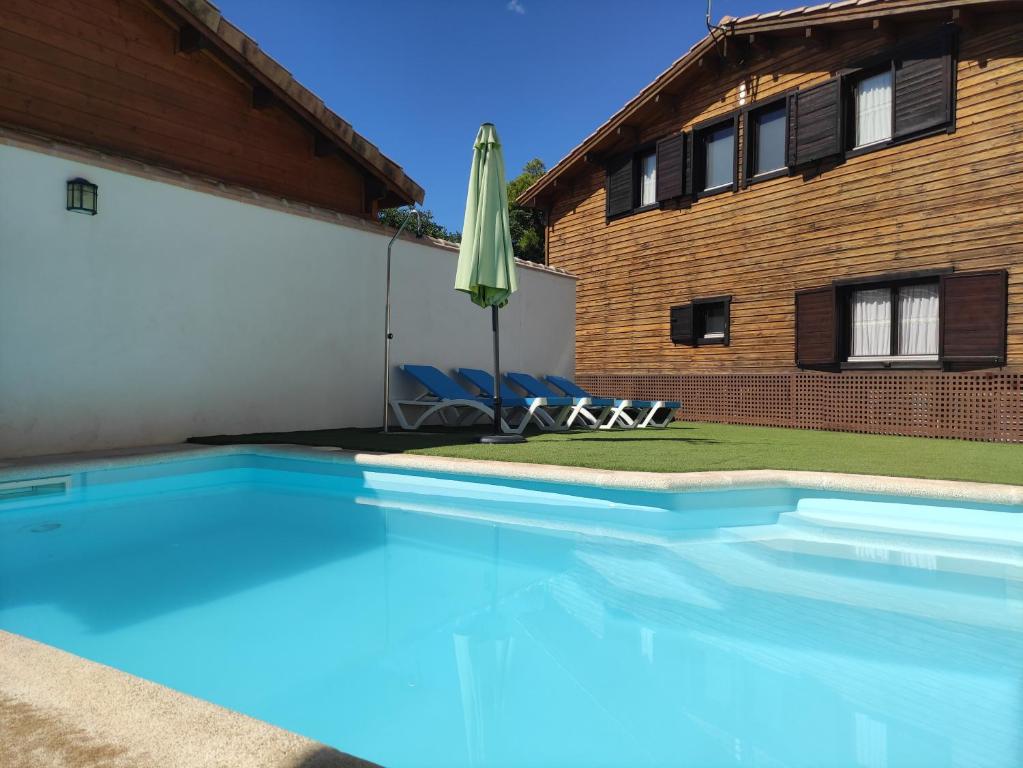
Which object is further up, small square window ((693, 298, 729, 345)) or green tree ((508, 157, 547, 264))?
green tree ((508, 157, 547, 264))

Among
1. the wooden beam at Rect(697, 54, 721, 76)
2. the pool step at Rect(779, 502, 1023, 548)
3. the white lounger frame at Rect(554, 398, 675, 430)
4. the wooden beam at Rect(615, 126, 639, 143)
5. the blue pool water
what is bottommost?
the blue pool water

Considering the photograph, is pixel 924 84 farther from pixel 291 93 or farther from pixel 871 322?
pixel 291 93

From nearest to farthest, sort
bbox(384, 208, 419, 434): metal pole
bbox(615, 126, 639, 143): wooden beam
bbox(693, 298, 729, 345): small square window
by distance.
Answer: bbox(384, 208, 419, 434): metal pole, bbox(693, 298, 729, 345): small square window, bbox(615, 126, 639, 143): wooden beam

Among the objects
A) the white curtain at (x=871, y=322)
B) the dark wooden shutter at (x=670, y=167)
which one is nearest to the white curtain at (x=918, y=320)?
the white curtain at (x=871, y=322)

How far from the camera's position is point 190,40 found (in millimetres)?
8555

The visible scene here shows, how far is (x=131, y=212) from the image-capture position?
7062mm

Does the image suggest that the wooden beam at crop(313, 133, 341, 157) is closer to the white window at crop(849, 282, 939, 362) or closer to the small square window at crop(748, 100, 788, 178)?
the small square window at crop(748, 100, 788, 178)

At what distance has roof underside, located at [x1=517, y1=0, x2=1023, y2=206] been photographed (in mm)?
8656

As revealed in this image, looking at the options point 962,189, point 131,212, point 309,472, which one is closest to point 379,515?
point 309,472

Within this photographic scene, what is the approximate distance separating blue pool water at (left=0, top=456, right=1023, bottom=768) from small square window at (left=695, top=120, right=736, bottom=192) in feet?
27.7

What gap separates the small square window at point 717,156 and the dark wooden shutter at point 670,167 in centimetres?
32

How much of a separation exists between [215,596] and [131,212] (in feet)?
18.3

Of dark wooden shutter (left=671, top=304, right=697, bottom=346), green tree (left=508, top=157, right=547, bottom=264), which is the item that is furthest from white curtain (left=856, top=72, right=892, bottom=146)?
green tree (left=508, top=157, right=547, bottom=264)

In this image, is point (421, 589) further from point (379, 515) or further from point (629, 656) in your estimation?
point (379, 515)
